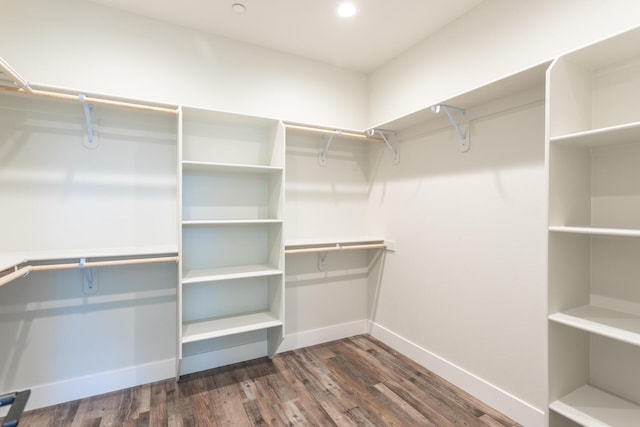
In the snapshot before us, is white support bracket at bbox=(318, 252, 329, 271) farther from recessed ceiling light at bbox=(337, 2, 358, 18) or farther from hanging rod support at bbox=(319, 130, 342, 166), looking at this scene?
recessed ceiling light at bbox=(337, 2, 358, 18)

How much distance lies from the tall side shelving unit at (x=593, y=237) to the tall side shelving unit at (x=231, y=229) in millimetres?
1733

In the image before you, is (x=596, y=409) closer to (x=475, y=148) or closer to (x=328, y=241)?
(x=475, y=148)

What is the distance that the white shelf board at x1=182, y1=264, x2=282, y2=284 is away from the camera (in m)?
2.24

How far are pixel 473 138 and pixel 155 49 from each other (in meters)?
2.43

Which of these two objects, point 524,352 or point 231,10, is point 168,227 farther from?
point 524,352

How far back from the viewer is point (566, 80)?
1.48 m

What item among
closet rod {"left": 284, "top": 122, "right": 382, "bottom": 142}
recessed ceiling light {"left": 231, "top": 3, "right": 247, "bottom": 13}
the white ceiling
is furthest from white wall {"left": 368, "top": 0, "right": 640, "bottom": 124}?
recessed ceiling light {"left": 231, "top": 3, "right": 247, "bottom": 13}

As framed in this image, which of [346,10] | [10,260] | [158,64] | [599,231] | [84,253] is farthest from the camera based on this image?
[158,64]

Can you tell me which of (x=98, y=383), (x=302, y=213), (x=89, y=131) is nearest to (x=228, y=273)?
(x=302, y=213)

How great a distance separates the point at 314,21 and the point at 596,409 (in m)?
2.85

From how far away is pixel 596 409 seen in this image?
55.7 inches

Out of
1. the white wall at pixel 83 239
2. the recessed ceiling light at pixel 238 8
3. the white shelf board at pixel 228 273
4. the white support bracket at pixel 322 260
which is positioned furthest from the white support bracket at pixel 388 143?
the white wall at pixel 83 239

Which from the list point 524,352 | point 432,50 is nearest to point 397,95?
point 432,50

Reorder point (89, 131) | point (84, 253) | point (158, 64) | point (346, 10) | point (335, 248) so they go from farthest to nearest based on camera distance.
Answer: point (335, 248) → point (158, 64) → point (346, 10) → point (89, 131) → point (84, 253)
